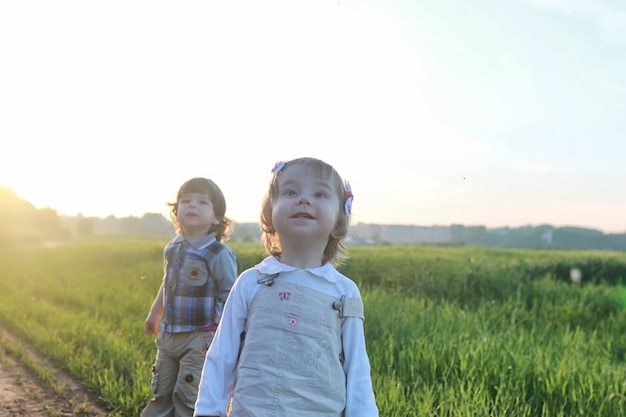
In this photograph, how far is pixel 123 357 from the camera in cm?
578

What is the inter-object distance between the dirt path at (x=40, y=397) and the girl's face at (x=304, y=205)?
10.1 ft

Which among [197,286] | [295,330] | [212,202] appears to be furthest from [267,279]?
[212,202]

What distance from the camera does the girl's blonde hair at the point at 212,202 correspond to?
4.00 m

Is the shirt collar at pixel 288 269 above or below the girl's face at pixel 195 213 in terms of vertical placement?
below

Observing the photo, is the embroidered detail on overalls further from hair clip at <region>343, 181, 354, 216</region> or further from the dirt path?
the dirt path

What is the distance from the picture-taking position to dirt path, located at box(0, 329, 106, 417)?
4.76 metres

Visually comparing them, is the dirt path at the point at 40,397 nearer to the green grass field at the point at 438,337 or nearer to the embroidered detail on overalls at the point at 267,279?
the green grass field at the point at 438,337

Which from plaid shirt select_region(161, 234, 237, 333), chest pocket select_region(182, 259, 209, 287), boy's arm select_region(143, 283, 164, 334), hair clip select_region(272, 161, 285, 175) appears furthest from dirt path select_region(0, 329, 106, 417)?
hair clip select_region(272, 161, 285, 175)

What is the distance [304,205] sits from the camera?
2254mm

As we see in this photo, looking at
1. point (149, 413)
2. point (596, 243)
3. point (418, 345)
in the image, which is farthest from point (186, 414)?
point (596, 243)

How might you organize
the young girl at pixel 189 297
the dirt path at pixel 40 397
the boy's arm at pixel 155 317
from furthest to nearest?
the dirt path at pixel 40 397
the boy's arm at pixel 155 317
the young girl at pixel 189 297

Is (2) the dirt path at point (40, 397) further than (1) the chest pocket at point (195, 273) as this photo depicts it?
Yes

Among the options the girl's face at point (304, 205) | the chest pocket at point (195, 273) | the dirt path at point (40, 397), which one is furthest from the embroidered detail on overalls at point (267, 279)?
the dirt path at point (40, 397)

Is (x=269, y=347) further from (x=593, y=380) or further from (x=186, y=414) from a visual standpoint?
(x=593, y=380)
